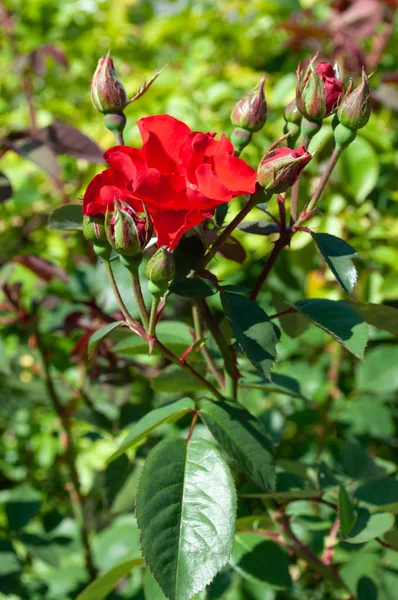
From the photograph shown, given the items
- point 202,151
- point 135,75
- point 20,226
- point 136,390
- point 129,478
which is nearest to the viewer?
point 202,151

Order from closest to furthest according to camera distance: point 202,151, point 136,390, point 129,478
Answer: point 202,151, point 129,478, point 136,390

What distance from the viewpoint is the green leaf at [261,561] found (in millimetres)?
866

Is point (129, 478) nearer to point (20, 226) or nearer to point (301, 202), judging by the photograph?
point (301, 202)

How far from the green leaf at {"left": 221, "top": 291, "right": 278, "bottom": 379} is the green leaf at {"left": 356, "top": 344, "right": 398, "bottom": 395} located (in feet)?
2.84

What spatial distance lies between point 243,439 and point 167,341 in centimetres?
19

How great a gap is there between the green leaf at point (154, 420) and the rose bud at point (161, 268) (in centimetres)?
16

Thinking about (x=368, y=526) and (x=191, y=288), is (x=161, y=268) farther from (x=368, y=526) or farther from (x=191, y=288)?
(x=368, y=526)

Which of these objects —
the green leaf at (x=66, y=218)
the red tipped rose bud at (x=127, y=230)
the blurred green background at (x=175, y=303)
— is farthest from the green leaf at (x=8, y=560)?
the red tipped rose bud at (x=127, y=230)

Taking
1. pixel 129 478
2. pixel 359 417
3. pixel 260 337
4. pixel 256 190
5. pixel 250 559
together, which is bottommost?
pixel 359 417

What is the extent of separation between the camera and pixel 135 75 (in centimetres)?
206

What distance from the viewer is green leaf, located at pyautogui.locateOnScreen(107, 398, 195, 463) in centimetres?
66

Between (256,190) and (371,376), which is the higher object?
(256,190)

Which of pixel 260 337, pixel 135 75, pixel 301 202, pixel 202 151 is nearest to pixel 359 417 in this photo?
pixel 301 202

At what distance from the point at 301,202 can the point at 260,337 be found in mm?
871
